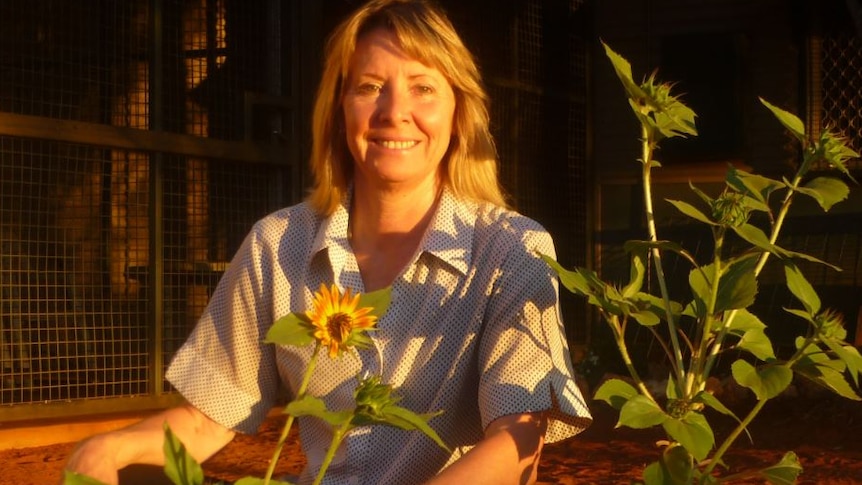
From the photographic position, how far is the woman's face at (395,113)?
262cm

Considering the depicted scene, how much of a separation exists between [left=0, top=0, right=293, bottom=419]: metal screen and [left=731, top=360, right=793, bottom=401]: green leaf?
4211 mm

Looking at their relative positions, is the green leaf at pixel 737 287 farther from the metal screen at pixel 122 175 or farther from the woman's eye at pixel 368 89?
the metal screen at pixel 122 175

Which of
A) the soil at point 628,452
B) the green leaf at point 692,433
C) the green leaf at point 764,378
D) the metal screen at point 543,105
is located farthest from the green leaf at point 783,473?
the metal screen at point 543,105

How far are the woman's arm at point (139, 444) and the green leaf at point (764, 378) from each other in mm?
914

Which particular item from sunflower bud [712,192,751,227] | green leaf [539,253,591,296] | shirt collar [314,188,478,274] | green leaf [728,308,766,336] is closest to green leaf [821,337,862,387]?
green leaf [728,308,766,336]

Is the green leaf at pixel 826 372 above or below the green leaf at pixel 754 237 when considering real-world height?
below

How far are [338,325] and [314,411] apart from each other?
0.10 meters

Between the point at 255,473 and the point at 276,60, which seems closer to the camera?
the point at 255,473

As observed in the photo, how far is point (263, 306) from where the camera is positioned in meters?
2.68

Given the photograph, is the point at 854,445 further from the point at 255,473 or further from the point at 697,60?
the point at 697,60

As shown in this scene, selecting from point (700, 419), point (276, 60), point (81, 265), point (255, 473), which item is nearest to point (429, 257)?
point (700, 419)

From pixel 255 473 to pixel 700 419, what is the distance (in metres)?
3.60

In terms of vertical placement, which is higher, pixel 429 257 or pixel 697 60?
pixel 697 60

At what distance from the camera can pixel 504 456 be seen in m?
2.17
